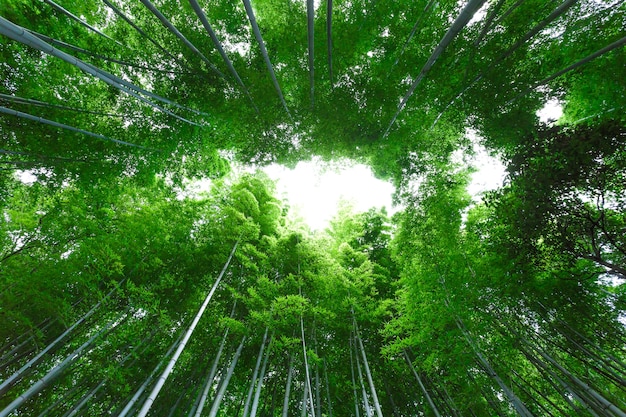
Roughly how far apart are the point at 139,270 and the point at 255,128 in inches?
112

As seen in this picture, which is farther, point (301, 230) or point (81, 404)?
point (301, 230)

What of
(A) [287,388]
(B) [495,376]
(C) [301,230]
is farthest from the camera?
(C) [301,230]

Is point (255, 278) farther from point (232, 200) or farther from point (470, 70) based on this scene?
point (470, 70)

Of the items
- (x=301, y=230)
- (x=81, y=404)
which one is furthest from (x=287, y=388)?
(x=301, y=230)

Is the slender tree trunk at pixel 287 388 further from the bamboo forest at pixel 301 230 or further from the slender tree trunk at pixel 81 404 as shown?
the slender tree trunk at pixel 81 404

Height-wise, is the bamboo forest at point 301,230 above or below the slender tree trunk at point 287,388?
above

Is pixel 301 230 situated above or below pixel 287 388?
above

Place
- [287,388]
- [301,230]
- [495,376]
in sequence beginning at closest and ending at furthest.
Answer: [495,376] → [287,388] → [301,230]

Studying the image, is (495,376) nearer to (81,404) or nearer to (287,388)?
(287,388)

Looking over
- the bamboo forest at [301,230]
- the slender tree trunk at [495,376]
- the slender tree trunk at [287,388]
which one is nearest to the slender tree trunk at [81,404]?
the bamboo forest at [301,230]

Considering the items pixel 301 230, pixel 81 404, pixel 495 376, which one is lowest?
pixel 81 404

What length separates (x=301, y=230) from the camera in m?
4.84

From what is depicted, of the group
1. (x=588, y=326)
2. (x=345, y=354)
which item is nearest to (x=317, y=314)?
(x=345, y=354)

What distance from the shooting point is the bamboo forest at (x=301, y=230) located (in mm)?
3082
